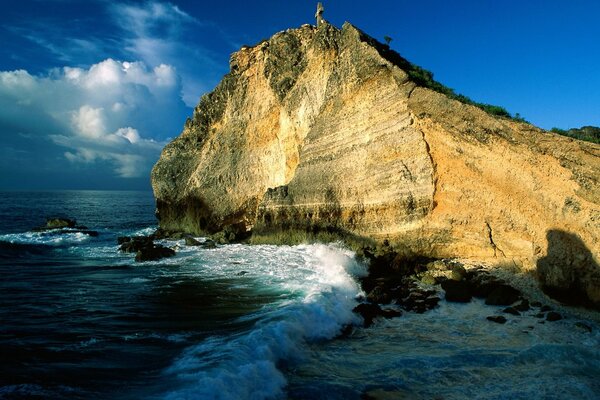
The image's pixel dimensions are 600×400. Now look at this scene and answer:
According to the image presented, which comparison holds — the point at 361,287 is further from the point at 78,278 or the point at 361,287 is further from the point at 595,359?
the point at 78,278

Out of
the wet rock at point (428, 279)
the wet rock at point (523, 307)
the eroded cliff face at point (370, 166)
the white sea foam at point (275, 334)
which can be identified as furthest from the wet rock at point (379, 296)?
the eroded cliff face at point (370, 166)

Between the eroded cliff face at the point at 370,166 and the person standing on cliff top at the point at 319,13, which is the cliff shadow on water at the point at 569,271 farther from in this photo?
the person standing on cliff top at the point at 319,13

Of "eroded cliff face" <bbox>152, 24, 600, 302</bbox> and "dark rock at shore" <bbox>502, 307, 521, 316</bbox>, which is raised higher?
"eroded cliff face" <bbox>152, 24, 600, 302</bbox>

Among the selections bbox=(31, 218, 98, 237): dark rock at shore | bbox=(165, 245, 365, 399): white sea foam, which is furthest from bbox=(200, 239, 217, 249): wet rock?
bbox=(31, 218, 98, 237): dark rock at shore

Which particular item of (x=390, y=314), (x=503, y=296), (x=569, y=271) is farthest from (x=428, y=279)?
(x=569, y=271)

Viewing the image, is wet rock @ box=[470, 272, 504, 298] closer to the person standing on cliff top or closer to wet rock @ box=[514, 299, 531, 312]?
wet rock @ box=[514, 299, 531, 312]

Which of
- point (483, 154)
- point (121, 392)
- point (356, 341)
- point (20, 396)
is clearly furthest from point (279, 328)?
point (483, 154)
